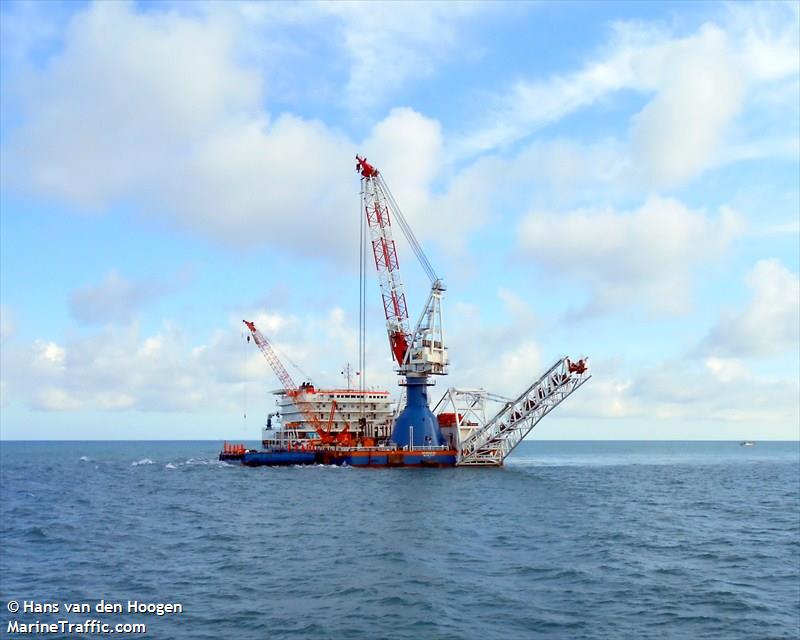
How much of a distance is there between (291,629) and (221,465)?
78.0m

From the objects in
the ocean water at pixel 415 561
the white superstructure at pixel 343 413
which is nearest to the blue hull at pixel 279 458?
the white superstructure at pixel 343 413

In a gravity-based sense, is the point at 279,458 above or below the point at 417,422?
below

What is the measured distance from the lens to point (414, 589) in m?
25.3

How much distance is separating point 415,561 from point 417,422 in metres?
53.1

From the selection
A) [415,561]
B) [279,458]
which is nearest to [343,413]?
[279,458]

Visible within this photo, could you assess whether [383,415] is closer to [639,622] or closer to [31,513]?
[31,513]

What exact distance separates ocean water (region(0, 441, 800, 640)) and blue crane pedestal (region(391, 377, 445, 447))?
23127 mm

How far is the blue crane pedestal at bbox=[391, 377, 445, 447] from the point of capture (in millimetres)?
83000

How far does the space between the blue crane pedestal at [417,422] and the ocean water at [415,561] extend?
75.9 feet

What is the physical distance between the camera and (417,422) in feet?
273

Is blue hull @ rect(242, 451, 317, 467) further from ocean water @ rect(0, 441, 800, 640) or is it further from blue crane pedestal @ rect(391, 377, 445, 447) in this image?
ocean water @ rect(0, 441, 800, 640)

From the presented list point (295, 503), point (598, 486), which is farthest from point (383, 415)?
point (295, 503)

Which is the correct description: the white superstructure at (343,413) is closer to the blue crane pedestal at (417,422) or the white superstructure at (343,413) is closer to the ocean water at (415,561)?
the blue crane pedestal at (417,422)

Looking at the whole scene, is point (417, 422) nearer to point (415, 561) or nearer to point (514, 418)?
point (514, 418)
